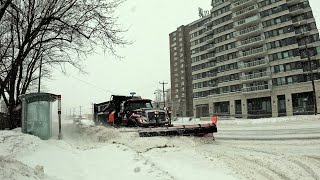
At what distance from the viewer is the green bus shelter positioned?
16.4 metres

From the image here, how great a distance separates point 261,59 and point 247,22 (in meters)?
8.27

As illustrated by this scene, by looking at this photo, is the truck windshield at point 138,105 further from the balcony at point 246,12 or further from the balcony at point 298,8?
the balcony at point 246,12

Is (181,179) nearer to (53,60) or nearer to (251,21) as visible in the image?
(53,60)

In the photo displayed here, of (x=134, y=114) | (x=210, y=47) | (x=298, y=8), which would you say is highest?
(x=298, y=8)

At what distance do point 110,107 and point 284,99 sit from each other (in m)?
40.0

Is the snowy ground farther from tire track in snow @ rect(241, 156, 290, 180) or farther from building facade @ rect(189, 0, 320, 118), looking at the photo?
building facade @ rect(189, 0, 320, 118)

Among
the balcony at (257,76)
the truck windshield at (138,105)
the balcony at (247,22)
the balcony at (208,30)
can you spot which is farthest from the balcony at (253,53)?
the truck windshield at (138,105)

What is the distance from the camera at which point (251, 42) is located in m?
61.2

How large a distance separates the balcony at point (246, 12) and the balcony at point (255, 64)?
9.81 m

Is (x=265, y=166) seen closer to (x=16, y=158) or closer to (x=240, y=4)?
(x=16, y=158)

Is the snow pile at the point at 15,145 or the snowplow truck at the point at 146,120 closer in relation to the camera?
the snow pile at the point at 15,145

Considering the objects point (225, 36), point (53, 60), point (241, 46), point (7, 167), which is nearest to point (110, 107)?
point (53, 60)

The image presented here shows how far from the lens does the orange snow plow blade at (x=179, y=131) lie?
12.9 metres

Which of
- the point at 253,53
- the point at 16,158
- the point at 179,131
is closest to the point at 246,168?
the point at 179,131
